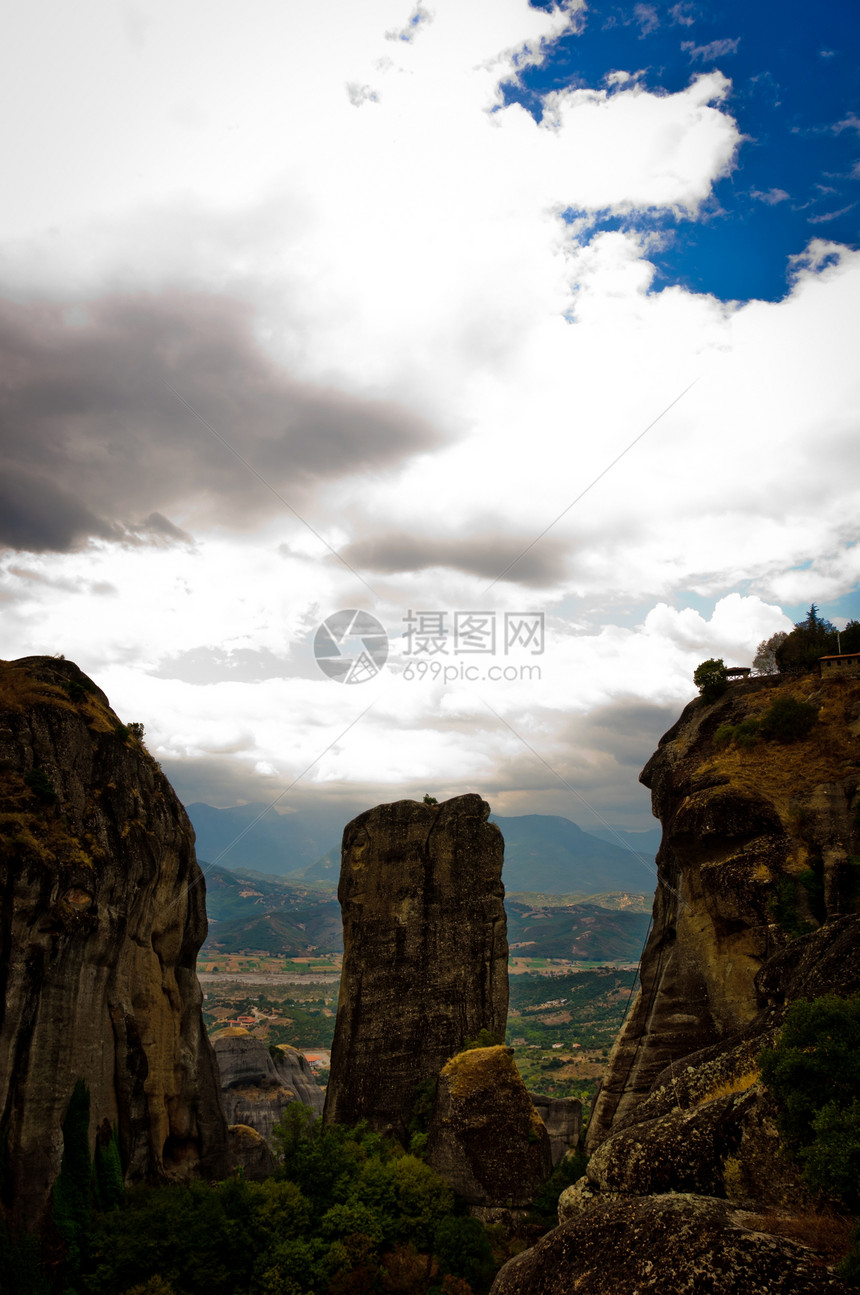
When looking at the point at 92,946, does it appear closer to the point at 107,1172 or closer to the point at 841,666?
the point at 107,1172

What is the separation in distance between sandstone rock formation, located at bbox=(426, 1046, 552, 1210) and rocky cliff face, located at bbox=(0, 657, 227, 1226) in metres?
14.9

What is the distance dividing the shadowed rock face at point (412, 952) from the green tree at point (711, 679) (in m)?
17.4

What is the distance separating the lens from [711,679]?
48031 millimetres

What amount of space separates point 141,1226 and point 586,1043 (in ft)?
485

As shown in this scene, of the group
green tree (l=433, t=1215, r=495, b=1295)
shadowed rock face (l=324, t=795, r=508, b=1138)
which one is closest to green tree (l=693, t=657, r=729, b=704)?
shadowed rock face (l=324, t=795, r=508, b=1138)

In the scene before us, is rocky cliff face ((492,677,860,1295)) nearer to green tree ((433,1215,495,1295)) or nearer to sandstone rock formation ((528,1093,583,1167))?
green tree ((433,1215,495,1295))

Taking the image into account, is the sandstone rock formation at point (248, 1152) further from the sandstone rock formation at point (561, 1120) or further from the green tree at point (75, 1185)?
the green tree at point (75, 1185)

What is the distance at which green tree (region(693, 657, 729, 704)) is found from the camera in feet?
156

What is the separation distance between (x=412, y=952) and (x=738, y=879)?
79.1ft

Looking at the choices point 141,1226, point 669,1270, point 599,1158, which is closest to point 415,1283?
point 141,1226

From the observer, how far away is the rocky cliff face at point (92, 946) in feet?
102

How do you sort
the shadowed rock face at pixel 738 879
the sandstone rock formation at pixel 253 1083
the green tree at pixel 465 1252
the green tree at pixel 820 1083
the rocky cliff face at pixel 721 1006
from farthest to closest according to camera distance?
the sandstone rock formation at pixel 253 1083
the green tree at pixel 465 1252
the shadowed rock face at pixel 738 879
the green tree at pixel 820 1083
the rocky cliff face at pixel 721 1006

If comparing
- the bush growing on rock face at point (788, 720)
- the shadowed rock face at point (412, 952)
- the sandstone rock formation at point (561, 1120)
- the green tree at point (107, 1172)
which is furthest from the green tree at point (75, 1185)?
the bush growing on rock face at point (788, 720)

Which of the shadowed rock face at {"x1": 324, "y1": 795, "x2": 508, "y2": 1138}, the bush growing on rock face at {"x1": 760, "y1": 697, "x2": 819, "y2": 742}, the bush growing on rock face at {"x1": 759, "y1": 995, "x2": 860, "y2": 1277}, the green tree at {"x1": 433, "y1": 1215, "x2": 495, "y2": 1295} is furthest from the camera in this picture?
the shadowed rock face at {"x1": 324, "y1": 795, "x2": 508, "y2": 1138}
